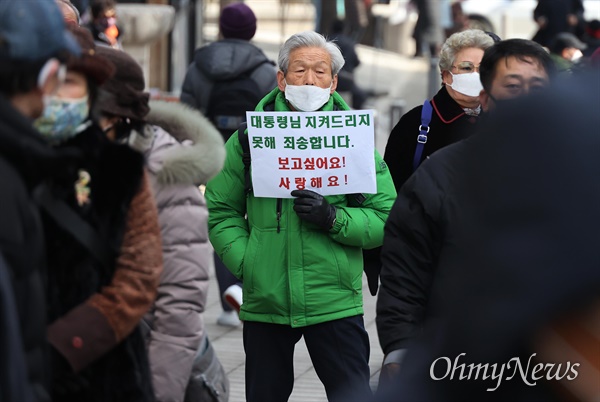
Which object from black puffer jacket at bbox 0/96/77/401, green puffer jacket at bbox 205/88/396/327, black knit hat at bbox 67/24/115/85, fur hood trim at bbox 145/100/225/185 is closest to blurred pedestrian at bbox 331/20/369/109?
green puffer jacket at bbox 205/88/396/327

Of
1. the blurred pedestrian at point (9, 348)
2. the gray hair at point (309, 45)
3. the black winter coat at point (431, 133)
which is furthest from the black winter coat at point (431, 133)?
the blurred pedestrian at point (9, 348)

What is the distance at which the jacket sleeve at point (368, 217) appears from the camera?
5.28 m

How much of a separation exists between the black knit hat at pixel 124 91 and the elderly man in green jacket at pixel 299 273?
1.23 meters

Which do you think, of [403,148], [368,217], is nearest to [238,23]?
[403,148]

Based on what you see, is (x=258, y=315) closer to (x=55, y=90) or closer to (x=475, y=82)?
(x=475, y=82)

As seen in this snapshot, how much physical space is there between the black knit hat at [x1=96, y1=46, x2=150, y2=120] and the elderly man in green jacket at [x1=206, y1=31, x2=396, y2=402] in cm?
123

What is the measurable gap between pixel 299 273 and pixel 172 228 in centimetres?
125

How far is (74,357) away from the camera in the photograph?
11.6 feet

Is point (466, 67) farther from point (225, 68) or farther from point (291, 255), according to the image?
point (225, 68)

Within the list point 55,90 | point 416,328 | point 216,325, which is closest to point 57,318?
point 55,90

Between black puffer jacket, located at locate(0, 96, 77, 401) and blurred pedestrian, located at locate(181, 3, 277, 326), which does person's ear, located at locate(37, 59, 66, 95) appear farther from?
blurred pedestrian, located at locate(181, 3, 277, 326)

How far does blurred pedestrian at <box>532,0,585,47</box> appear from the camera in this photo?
18.4 meters

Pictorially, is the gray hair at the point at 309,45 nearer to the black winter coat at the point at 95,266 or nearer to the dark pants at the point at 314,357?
the dark pants at the point at 314,357

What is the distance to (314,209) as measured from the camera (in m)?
5.24
